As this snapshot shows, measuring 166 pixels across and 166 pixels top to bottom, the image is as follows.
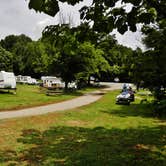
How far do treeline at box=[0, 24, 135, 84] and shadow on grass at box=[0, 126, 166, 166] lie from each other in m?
3.29

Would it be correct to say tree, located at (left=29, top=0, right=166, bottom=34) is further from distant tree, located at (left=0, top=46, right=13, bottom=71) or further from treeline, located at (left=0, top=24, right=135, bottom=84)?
distant tree, located at (left=0, top=46, right=13, bottom=71)

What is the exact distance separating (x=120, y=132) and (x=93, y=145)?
16.0 ft

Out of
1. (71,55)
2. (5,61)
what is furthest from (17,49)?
(71,55)

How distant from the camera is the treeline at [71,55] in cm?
699

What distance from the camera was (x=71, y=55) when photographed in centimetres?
5766

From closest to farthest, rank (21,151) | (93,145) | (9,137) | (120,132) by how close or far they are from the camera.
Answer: (21,151), (93,145), (9,137), (120,132)

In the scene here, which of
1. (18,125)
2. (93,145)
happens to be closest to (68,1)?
(93,145)

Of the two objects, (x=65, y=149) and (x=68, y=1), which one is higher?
(x=68, y=1)

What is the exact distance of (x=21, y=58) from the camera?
10944 centimetres

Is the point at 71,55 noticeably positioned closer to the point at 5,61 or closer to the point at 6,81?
the point at 6,81

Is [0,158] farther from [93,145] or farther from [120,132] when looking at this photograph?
[120,132]

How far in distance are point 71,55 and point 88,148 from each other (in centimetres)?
4357

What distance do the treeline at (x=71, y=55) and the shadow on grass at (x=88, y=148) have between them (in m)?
3.29

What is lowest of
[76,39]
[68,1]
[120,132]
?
[120,132]
